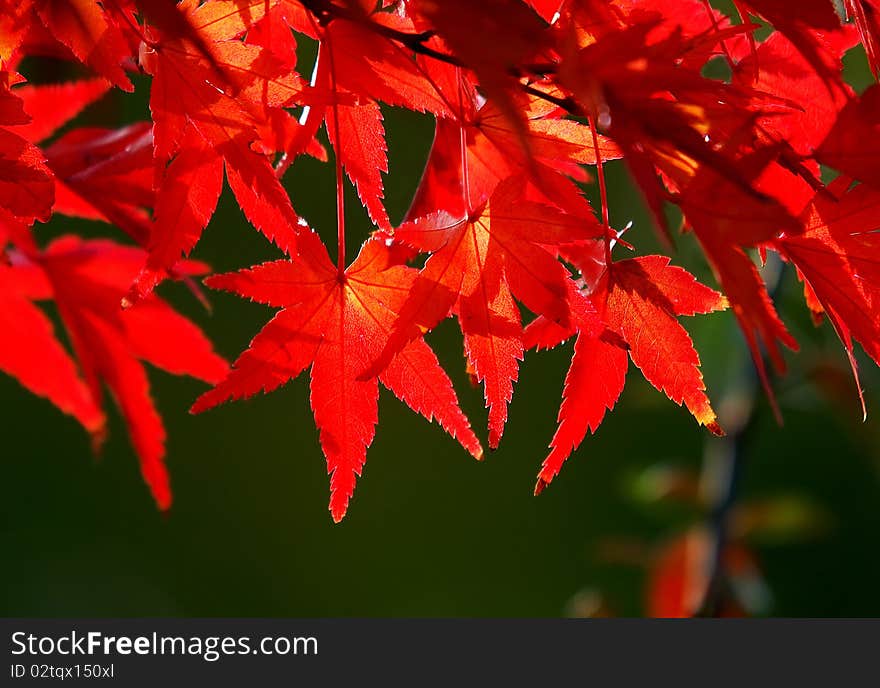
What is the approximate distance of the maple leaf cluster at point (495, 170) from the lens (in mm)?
420

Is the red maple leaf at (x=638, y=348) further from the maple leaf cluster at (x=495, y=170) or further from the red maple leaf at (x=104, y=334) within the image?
the red maple leaf at (x=104, y=334)

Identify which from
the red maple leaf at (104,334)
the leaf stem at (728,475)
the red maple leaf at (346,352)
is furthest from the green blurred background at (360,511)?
the red maple leaf at (346,352)

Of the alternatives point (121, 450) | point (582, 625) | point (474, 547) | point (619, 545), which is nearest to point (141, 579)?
point (121, 450)

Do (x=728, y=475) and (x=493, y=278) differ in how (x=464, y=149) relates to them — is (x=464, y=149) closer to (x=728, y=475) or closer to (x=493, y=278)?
(x=493, y=278)

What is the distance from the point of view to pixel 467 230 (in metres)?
0.52

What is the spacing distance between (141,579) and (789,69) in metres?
5.54

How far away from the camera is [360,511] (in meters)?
5.04

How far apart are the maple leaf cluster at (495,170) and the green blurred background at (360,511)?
4161 mm

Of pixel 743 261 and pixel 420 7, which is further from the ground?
pixel 420 7

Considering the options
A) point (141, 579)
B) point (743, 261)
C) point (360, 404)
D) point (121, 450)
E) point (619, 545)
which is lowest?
point (141, 579)

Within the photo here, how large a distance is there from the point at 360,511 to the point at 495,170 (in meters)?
4.61

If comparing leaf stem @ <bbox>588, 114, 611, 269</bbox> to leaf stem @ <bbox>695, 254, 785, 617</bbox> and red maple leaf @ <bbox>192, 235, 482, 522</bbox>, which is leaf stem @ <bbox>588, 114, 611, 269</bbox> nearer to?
red maple leaf @ <bbox>192, 235, 482, 522</bbox>

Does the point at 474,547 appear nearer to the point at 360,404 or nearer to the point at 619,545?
the point at 619,545

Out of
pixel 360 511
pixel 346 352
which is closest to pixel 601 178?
pixel 346 352
